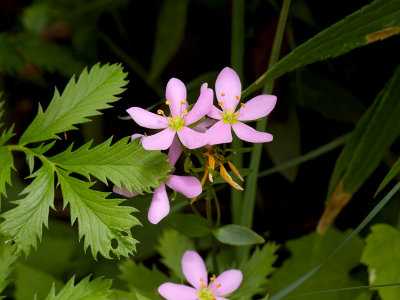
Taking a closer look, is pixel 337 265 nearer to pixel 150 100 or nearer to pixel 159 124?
pixel 159 124

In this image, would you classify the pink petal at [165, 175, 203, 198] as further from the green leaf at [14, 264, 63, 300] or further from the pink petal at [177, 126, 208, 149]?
the green leaf at [14, 264, 63, 300]

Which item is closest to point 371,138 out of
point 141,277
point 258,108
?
point 258,108

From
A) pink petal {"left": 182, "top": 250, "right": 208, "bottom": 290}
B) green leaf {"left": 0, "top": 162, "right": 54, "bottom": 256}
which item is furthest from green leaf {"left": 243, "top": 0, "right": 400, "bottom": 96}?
green leaf {"left": 0, "top": 162, "right": 54, "bottom": 256}

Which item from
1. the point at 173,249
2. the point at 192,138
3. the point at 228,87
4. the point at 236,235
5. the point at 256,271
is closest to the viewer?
the point at 192,138

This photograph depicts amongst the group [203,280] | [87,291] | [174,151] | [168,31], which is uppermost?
[168,31]

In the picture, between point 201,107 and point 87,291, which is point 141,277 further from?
point 201,107

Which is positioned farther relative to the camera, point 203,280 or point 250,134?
point 203,280

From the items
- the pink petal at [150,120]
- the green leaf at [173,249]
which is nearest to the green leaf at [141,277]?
the green leaf at [173,249]
